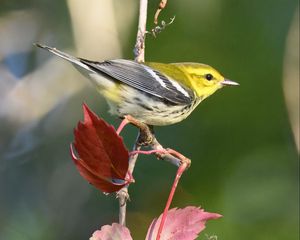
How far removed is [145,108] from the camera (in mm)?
2107

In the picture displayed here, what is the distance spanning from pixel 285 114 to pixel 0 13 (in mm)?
1408

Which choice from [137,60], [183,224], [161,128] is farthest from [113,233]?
[161,128]

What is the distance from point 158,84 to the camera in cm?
220

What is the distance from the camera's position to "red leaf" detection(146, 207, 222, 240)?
1182mm

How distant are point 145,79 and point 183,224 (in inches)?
38.9

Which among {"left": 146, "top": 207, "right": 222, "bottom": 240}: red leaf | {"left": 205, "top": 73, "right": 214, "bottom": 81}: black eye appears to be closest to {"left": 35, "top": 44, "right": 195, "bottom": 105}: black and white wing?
{"left": 205, "top": 73, "right": 214, "bottom": 81}: black eye

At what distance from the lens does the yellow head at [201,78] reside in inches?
95.0

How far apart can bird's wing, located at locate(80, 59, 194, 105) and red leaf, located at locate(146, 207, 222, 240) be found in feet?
2.43

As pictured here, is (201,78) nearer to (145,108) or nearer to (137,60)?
(145,108)

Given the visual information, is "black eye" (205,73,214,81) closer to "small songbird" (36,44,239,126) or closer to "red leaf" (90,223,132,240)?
"small songbird" (36,44,239,126)

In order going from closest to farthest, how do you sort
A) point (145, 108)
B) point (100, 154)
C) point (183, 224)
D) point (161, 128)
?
point (100, 154), point (183, 224), point (145, 108), point (161, 128)

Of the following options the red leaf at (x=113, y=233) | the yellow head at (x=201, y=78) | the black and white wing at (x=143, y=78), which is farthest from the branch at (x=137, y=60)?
the yellow head at (x=201, y=78)

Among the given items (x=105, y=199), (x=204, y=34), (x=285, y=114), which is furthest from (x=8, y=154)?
(x=285, y=114)

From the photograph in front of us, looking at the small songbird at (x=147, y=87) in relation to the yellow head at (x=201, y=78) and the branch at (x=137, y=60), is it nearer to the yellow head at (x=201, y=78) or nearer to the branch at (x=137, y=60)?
the yellow head at (x=201, y=78)
